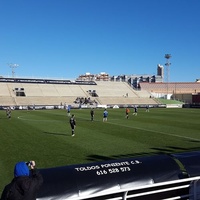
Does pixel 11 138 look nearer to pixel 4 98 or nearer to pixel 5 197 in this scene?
pixel 5 197

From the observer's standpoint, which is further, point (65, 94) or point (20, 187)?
point (65, 94)

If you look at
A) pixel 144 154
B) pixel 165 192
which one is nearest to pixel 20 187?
pixel 165 192

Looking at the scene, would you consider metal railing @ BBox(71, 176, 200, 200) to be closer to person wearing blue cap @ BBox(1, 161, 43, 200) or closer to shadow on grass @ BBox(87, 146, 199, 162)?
person wearing blue cap @ BBox(1, 161, 43, 200)

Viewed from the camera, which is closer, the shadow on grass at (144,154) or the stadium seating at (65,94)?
the shadow on grass at (144,154)

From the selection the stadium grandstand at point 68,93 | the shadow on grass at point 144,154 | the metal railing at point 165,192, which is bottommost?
the shadow on grass at point 144,154

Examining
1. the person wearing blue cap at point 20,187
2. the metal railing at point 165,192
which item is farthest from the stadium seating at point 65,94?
the person wearing blue cap at point 20,187

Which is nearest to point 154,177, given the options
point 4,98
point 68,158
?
point 68,158

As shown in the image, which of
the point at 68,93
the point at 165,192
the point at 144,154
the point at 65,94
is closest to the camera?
the point at 165,192

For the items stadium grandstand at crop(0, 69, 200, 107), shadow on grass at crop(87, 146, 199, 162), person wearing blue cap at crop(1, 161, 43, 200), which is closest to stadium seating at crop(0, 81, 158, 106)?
stadium grandstand at crop(0, 69, 200, 107)

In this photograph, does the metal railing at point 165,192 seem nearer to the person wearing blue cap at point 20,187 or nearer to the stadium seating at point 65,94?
the person wearing blue cap at point 20,187

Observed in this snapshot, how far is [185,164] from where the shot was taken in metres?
7.25

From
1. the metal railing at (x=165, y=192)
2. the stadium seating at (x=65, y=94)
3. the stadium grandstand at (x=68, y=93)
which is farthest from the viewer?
the stadium grandstand at (x=68, y=93)

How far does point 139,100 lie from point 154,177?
79663 millimetres

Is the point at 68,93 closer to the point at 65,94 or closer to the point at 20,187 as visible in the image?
the point at 65,94
